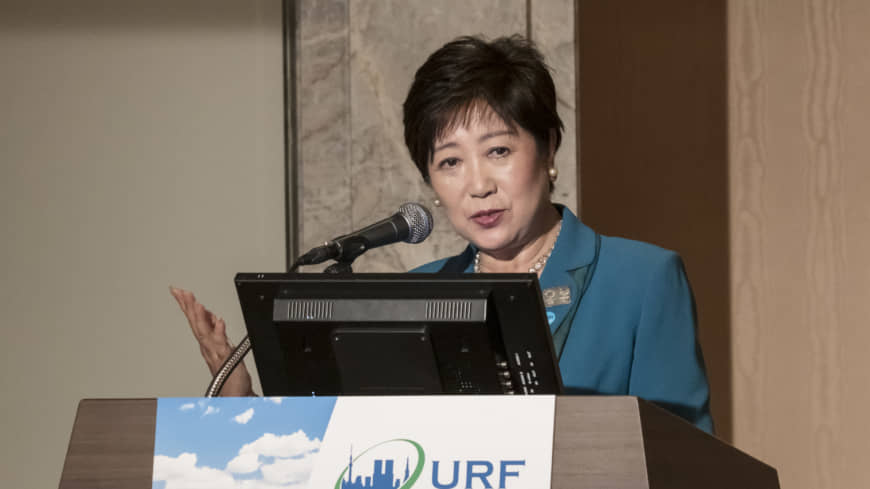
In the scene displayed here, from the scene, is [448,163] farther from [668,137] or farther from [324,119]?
[668,137]

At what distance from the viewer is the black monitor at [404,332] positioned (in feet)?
4.62

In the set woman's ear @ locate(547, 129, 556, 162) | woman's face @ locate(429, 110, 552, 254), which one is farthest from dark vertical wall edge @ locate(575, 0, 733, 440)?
woman's face @ locate(429, 110, 552, 254)

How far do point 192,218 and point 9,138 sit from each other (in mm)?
662

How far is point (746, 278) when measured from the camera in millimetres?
4105

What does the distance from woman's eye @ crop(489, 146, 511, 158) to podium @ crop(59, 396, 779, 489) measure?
902 millimetres

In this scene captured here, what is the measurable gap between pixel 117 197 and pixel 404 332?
8.33 ft

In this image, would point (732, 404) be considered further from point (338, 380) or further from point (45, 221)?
point (338, 380)

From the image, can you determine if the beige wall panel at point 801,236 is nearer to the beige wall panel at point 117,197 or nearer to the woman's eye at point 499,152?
the beige wall panel at point 117,197

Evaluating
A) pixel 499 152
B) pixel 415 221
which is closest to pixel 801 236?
pixel 499 152

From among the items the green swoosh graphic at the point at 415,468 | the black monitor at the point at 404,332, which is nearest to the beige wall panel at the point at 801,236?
the black monitor at the point at 404,332

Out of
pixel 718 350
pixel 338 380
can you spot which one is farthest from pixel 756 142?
pixel 338 380

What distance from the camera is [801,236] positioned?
4.05 m

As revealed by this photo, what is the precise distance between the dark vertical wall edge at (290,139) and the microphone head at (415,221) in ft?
6.17

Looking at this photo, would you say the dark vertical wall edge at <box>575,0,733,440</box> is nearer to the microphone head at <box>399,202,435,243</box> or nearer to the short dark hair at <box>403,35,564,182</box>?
the short dark hair at <box>403,35,564,182</box>
